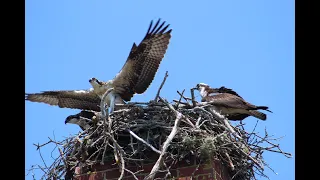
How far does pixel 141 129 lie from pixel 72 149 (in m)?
0.80

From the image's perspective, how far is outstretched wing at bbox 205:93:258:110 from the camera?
8.07 meters

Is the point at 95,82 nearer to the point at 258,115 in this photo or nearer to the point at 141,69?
the point at 141,69

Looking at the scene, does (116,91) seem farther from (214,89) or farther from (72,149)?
(72,149)

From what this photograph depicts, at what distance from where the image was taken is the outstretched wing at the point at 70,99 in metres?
8.94

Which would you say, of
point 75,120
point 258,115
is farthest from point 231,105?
point 75,120

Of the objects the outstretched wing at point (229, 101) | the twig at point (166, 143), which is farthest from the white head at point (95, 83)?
the twig at point (166, 143)

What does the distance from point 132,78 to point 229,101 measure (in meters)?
1.48

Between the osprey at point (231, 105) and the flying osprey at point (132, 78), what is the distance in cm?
93

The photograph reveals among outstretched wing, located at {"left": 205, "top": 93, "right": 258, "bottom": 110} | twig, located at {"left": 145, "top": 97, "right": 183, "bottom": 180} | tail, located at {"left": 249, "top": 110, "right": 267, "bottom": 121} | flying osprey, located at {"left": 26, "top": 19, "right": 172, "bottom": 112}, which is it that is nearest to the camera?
A: twig, located at {"left": 145, "top": 97, "right": 183, "bottom": 180}

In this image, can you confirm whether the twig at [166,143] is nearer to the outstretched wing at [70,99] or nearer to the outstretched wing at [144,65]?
the outstretched wing at [144,65]

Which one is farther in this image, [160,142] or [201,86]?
[201,86]

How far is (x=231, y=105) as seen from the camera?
809 centimetres

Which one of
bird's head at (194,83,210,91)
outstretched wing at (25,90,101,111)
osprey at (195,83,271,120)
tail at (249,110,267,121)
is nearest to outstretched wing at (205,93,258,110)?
osprey at (195,83,271,120)

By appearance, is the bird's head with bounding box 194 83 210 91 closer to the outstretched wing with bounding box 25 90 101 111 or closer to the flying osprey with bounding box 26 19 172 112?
the flying osprey with bounding box 26 19 172 112
